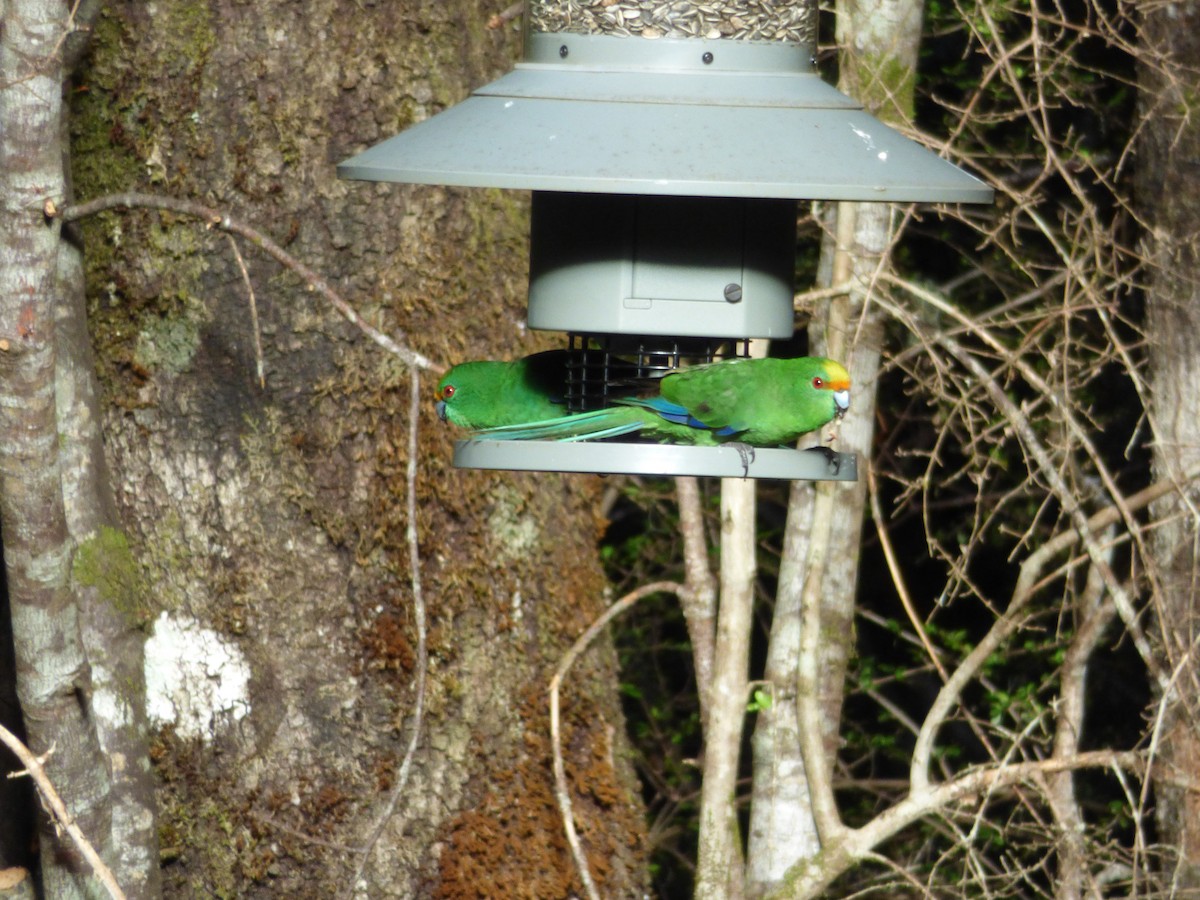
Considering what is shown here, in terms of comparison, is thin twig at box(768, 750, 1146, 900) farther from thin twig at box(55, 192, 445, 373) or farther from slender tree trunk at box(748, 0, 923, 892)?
thin twig at box(55, 192, 445, 373)

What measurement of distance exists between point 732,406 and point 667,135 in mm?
707

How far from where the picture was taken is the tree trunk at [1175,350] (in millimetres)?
4973

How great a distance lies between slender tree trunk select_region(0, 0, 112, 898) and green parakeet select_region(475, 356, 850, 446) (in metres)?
1.69

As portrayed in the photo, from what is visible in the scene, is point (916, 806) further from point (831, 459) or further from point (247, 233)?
point (247, 233)

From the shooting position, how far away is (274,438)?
4.70 meters

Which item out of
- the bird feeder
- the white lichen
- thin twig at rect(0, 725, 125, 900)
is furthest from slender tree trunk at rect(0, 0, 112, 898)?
the bird feeder

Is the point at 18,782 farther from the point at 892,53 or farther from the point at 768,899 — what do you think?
the point at 892,53

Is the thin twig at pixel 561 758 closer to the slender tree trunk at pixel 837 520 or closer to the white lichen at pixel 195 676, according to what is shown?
the slender tree trunk at pixel 837 520

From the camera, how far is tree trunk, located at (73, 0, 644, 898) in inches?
185

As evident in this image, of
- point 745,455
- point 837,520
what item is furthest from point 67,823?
point 837,520

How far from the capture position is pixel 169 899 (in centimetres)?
477

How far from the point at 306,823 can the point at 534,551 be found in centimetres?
119

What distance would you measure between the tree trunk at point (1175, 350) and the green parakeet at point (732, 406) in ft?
7.50

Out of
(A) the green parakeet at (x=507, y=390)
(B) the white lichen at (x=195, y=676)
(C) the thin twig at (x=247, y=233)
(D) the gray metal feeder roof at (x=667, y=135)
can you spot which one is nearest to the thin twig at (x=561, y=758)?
(B) the white lichen at (x=195, y=676)
